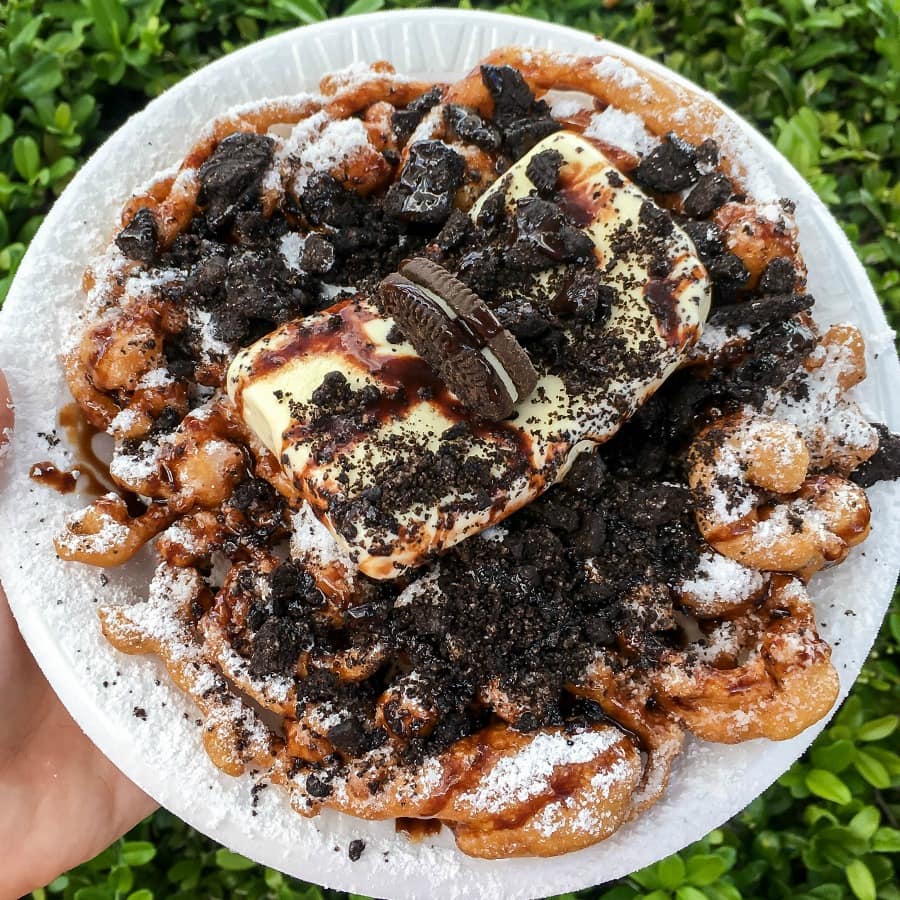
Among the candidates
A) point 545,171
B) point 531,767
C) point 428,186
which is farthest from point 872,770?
point 428,186

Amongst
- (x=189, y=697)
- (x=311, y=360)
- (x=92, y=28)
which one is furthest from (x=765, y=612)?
(x=92, y=28)

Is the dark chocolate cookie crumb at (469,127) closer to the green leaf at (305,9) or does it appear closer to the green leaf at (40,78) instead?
the green leaf at (305,9)

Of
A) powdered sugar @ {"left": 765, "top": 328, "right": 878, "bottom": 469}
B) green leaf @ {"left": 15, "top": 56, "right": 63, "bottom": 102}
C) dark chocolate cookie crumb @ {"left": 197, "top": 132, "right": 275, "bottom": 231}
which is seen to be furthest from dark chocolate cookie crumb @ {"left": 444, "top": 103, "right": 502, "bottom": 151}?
green leaf @ {"left": 15, "top": 56, "right": 63, "bottom": 102}

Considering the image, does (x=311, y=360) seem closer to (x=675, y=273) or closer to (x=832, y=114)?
(x=675, y=273)

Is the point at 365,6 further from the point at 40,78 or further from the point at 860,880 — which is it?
the point at 860,880

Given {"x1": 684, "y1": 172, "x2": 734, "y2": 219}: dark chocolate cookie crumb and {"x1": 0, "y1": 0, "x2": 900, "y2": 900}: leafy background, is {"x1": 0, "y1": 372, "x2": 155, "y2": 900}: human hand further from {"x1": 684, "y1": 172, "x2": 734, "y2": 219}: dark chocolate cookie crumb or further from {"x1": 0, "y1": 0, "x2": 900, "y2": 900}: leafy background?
{"x1": 684, "y1": 172, "x2": 734, "y2": 219}: dark chocolate cookie crumb

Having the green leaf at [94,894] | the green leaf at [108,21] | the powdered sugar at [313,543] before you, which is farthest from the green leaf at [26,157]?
the green leaf at [94,894]
